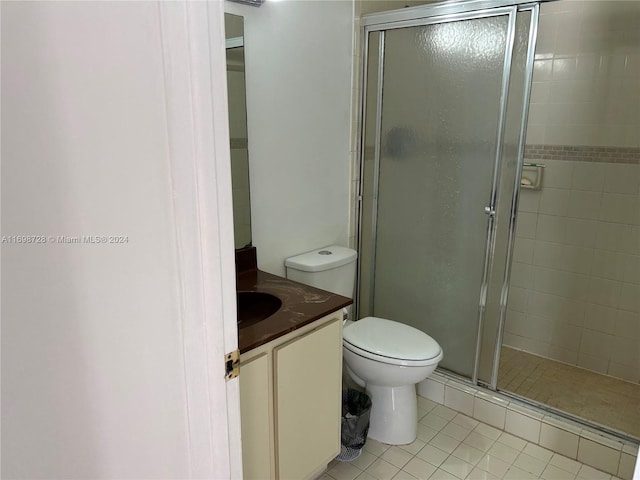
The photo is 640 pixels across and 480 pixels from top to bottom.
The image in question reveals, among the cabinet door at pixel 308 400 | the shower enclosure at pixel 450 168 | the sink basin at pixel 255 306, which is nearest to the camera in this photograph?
the cabinet door at pixel 308 400

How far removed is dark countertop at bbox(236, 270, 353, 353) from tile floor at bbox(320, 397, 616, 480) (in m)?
0.79

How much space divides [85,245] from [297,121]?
1.52m

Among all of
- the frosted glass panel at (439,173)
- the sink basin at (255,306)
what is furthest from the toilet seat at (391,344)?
the sink basin at (255,306)

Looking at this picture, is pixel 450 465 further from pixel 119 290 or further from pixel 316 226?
pixel 119 290

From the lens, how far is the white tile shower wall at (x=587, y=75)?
238 centimetres

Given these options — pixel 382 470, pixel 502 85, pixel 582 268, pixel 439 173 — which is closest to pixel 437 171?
pixel 439 173

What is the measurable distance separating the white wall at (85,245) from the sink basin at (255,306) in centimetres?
85

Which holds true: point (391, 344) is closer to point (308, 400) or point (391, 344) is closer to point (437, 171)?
point (308, 400)

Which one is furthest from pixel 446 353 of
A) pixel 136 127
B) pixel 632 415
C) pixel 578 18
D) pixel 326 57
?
pixel 136 127

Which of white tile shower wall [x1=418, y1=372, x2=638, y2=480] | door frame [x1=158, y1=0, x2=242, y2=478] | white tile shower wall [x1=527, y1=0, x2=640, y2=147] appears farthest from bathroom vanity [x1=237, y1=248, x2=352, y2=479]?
white tile shower wall [x1=527, y1=0, x2=640, y2=147]

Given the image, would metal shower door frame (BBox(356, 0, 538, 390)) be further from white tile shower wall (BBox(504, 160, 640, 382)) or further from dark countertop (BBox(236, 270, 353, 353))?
dark countertop (BBox(236, 270, 353, 353))

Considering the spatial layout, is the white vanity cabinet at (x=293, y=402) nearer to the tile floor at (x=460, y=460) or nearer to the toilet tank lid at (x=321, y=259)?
the tile floor at (x=460, y=460)

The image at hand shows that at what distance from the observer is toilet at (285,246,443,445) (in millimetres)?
1965

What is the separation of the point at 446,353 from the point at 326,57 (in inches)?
62.7
